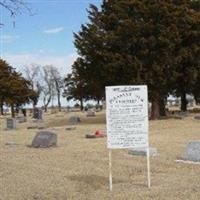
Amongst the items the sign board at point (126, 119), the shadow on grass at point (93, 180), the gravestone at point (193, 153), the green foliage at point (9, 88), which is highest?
the green foliage at point (9, 88)

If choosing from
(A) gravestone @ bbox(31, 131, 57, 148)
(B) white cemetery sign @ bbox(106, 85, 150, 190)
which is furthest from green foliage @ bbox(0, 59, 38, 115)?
(B) white cemetery sign @ bbox(106, 85, 150, 190)

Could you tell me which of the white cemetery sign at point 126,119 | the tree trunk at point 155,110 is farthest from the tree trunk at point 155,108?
the white cemetery sign at point 126,119

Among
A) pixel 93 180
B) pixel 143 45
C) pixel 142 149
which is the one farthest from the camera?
pixel 143 45

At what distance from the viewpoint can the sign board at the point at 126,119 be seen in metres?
11.8

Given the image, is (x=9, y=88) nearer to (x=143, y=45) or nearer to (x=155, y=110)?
(x=155, y=110)

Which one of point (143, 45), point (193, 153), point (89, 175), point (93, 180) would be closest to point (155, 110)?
point (143, 45)

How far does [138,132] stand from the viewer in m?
11.8

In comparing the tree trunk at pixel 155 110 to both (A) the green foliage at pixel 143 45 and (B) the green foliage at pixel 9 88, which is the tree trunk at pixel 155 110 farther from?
(B) the green foliage at pixel 9 88

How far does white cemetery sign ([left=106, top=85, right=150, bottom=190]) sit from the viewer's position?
11.8 meters

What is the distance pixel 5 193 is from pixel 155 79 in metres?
28.7

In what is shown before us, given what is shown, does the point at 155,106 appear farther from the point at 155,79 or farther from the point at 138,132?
the point at 138,132

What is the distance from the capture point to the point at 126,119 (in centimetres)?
1180

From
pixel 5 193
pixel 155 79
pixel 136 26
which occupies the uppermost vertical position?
pixel 136 26

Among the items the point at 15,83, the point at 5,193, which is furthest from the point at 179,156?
the point at 15,83
